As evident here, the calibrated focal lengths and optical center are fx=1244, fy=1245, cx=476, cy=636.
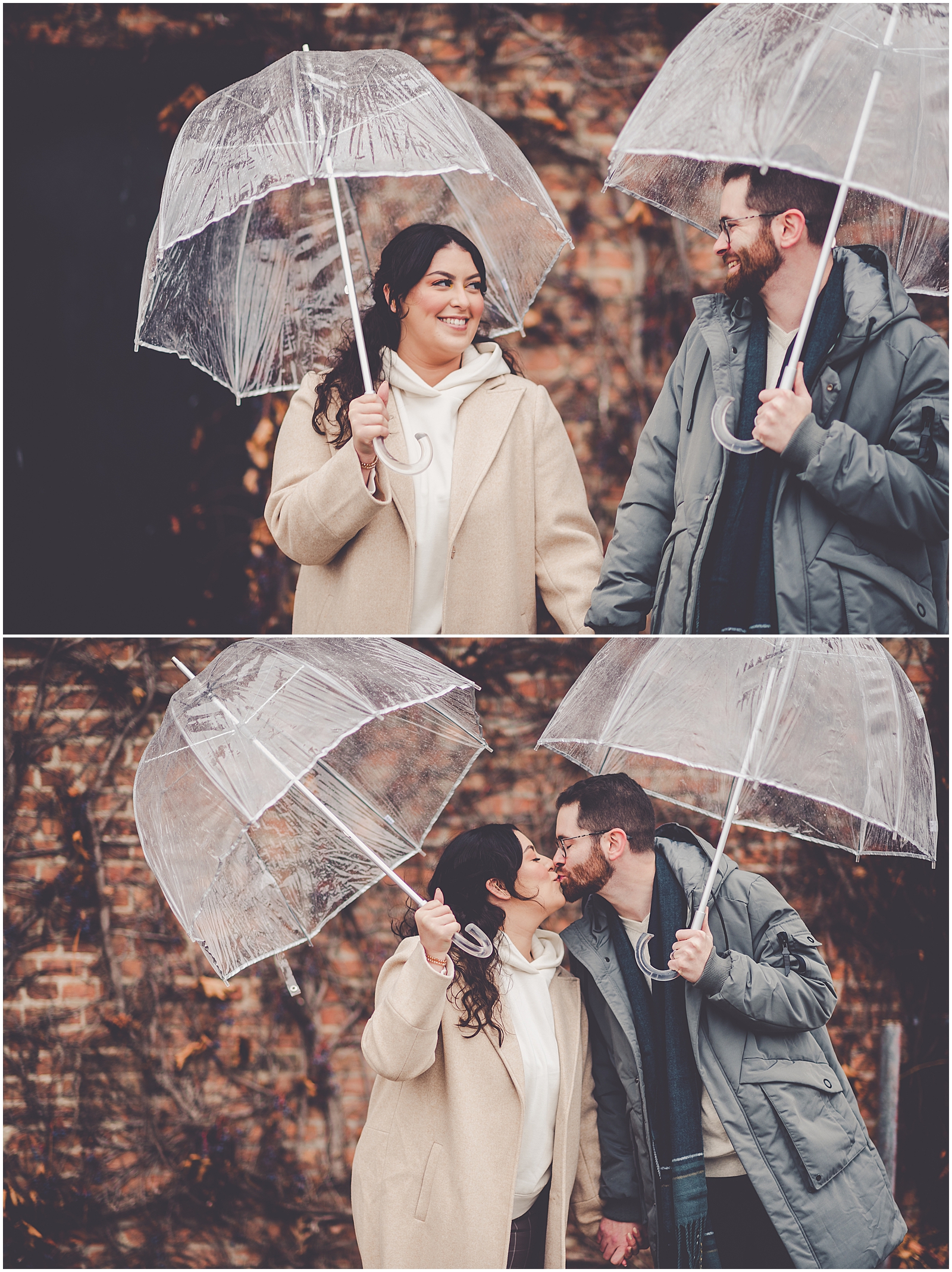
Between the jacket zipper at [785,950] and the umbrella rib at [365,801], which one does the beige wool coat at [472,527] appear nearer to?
the umbrella rib at [365,801]

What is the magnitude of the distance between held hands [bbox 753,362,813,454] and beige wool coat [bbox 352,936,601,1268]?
1340mm

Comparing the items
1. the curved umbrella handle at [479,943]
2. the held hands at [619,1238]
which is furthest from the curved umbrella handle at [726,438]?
the held hands at [619,1238]

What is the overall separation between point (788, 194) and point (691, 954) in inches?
66.4

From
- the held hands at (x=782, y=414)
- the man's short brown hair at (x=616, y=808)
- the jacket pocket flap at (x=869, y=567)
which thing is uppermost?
the held hands at (x=782, y=414)

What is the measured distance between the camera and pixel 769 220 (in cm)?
272

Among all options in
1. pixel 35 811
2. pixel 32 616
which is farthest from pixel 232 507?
pixel 35 811

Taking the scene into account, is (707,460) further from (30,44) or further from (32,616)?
(30,44)

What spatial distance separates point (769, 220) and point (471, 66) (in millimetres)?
2111

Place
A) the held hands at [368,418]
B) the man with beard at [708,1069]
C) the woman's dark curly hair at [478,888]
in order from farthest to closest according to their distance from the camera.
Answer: the woman's dark curly hair at [478,888] → the man with beard at [708,1069] → the held hands at [368,418]

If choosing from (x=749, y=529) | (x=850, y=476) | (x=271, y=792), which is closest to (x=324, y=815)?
(x=271, y=792)

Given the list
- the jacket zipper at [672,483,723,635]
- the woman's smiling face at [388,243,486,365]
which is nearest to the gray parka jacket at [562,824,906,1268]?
the jacket zipper at [672,483,723,635]

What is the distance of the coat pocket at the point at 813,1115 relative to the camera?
9.34 feet

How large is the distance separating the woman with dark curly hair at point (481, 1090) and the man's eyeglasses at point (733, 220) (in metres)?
1.49

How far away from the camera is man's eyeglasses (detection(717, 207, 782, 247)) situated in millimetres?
2717
